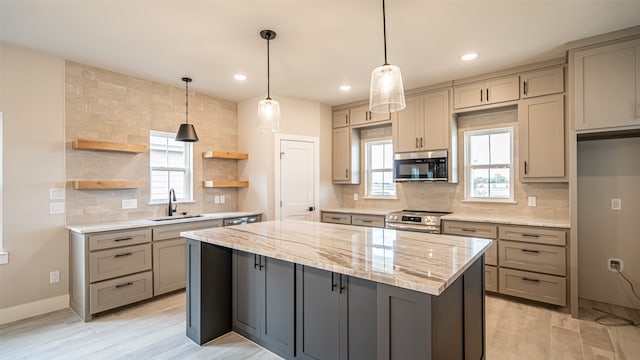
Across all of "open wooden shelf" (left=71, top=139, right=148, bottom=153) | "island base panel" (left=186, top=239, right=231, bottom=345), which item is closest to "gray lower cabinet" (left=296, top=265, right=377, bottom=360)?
"island base panel" (left=186, top=239, right=231, bottom=345)

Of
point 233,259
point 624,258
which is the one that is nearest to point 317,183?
point 233,259

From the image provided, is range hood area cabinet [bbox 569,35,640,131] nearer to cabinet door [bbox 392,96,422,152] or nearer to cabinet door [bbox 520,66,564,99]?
cabinet door [bbox 520,66,564,99]

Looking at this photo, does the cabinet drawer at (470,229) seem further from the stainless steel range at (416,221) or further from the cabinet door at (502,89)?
the cabinet door at (502,89)

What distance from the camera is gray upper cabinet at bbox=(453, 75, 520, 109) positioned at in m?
3.73

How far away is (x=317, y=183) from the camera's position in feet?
17.0

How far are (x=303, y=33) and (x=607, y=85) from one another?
287 cm

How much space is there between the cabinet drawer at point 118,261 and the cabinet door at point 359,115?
3.47 meters

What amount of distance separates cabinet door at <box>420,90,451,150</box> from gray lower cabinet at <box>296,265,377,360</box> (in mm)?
2932

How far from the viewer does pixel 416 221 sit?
4.14 m

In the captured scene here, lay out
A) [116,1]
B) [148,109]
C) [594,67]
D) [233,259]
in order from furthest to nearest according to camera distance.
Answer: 1. [148,109]
2. [594,67]
3. [233,259]
4. [116,1]

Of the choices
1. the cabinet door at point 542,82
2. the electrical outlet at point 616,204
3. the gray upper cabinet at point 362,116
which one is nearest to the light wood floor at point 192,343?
the electrical outlet at point 616,204

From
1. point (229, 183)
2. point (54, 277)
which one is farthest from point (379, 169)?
point (54, 277)

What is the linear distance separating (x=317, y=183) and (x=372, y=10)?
309cm

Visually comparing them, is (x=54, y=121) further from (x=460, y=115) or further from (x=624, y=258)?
(x=624, y=258)
